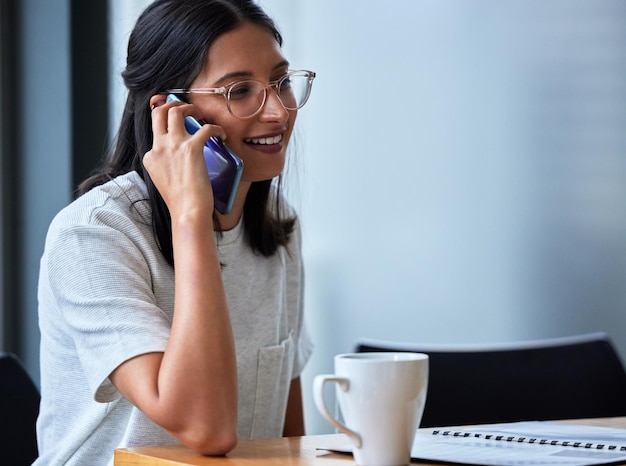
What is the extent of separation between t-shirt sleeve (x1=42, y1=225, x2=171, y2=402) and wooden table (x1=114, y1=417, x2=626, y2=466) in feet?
0.53

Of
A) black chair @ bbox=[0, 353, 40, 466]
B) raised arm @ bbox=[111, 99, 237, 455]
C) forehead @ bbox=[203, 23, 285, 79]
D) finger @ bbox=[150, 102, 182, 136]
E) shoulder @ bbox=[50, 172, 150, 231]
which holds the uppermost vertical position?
forehead @ bbox=[203, 23, 285, 79]

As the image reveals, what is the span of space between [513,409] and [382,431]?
98 centimetres

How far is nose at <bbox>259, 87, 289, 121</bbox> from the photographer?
1.52 m

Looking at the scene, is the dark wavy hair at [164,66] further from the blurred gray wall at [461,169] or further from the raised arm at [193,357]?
the blurred gray wall at [461,169]

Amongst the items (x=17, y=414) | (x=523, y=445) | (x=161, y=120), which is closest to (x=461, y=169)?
(x=161, y=120)

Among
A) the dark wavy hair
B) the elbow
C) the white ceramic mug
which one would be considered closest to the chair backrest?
the dark wavy hair

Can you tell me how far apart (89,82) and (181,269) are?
1835mm

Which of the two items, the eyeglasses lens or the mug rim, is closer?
the mug rim

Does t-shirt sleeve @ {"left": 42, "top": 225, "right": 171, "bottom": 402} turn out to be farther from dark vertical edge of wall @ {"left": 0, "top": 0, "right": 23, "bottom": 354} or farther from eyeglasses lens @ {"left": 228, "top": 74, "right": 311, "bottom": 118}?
dark vertical edge of wall @ {"left": 0, "top": 0, "right": 23, "bottom": 354}

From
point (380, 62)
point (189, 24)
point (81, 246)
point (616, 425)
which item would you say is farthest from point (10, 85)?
point (616, 425)

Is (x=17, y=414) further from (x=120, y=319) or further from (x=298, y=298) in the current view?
(x=298, y=298)

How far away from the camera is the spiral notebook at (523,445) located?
91 cm

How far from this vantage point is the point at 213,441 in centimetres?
105

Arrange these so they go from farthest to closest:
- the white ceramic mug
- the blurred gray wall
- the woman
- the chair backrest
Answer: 1. the blurred gray wall
2. the chair backrest
3. the woman
4. the white ceramic mug
